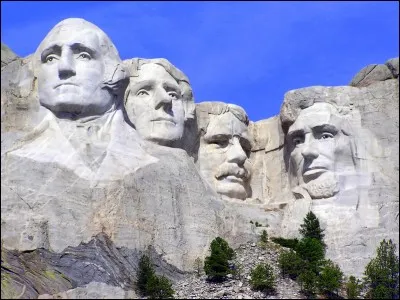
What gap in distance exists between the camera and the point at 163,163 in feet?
112

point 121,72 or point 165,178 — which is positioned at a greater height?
point 121,72

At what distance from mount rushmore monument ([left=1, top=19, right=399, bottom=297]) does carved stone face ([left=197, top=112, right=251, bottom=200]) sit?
0.03m

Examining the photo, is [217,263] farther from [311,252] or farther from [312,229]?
[312,229]

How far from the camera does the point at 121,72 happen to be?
3438cm

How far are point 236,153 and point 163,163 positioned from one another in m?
2.73

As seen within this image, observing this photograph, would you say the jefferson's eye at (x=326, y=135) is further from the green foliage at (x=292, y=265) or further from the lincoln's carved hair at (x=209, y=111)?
the green foliage at (x=292, y=265)

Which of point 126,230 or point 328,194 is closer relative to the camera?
point 126,230

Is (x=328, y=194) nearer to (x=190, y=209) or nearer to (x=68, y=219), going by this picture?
(x=190, y=209)

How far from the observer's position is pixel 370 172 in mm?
35344

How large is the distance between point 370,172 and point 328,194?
95cm

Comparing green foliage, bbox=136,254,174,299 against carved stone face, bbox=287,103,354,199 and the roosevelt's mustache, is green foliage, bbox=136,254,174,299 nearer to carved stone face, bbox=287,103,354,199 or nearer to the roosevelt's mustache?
the roosevelt's mustache

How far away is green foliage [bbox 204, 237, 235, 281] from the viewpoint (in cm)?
3266

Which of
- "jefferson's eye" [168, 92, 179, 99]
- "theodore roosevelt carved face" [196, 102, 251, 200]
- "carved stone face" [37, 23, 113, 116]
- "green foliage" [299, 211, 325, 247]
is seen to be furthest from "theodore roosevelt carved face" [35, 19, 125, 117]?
"green foliage" [299, 211, 325, 247]

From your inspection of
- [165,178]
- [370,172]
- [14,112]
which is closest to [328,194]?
[370,172]
